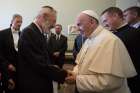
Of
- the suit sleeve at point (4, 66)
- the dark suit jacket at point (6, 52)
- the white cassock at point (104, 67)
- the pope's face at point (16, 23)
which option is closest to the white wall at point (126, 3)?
the pope's face at point (16, 23)

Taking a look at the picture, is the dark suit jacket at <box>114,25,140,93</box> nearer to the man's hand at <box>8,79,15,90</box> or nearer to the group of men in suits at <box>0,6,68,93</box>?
the group of men in suits at <box>0,6,68,93</box>

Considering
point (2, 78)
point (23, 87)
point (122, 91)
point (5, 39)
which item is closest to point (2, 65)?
point (2, 78)

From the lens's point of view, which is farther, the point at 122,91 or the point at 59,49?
the point at 59,49

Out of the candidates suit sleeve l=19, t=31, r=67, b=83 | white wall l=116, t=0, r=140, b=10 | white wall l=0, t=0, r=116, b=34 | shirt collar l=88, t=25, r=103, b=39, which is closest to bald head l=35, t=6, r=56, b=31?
suit sleeve l=19, t=31, r=67, b=83

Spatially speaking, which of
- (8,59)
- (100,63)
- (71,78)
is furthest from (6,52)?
(100,63)

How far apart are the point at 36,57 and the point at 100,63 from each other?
695 millimetres

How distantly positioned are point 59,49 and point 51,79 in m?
3.82

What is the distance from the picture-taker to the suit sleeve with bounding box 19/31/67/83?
2709mm

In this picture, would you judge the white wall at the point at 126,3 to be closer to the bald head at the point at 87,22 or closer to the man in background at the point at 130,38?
the man in background at the point at 130,38

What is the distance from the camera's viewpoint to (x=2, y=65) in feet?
11.6

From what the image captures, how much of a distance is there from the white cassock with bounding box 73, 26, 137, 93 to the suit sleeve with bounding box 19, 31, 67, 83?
1.22 feet

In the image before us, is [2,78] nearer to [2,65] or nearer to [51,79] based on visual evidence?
[2,65]

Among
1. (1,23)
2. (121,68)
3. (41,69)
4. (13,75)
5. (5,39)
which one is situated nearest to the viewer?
(121,68)

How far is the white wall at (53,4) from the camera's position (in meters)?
7.67
